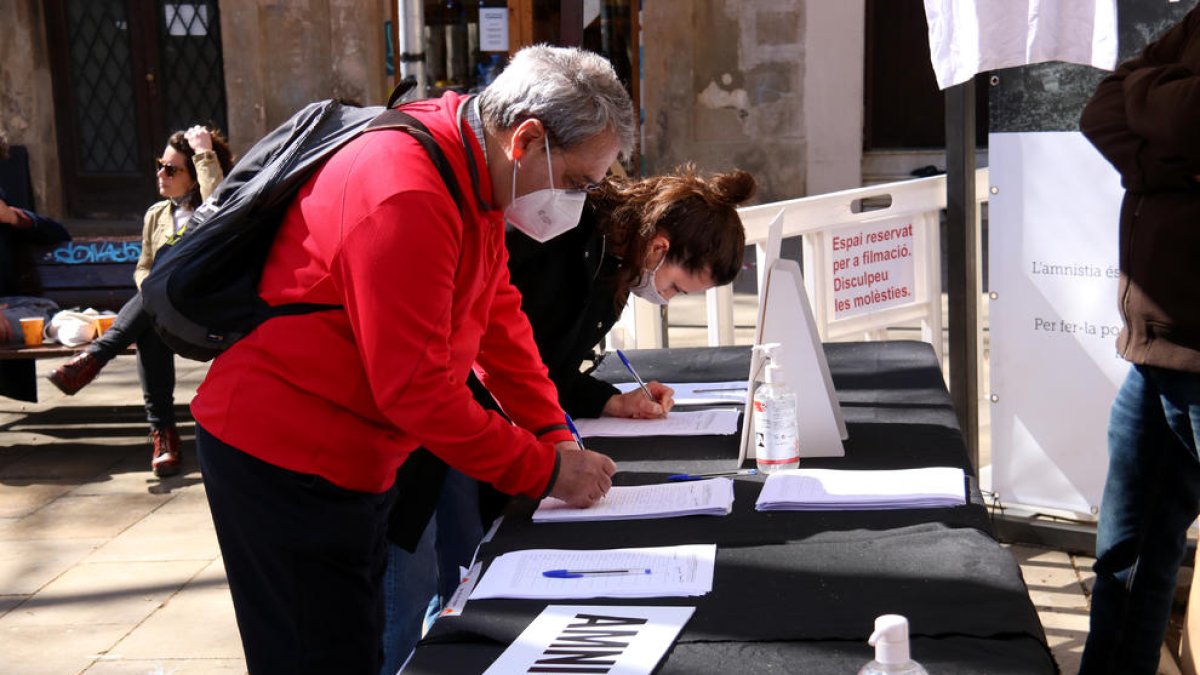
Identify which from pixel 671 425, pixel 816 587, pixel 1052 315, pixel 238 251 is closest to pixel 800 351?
pixel 671 425

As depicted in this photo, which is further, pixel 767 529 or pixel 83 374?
pixel 83 374

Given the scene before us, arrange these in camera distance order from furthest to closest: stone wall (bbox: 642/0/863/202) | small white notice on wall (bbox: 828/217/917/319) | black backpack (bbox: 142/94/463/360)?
stone wall (bbox: 642/0/863/202) < small white notice on wall (bbox: 828/217/917/319) < black backpack (bbox: 142/94/463/360)

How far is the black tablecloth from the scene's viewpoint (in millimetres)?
1626

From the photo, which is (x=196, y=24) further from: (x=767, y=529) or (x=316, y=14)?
(x=767, y=529)

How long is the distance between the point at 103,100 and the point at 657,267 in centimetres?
1152

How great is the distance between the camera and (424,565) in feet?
8.13

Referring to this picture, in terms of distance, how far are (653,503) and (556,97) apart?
2.43 ft

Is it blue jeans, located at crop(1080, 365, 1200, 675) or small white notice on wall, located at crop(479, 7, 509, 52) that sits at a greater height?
small white notice on wall, located at crop(479, 7, 509, 52)

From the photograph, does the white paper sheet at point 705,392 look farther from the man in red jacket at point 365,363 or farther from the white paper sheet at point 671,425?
the man in red jacket at point 365,363

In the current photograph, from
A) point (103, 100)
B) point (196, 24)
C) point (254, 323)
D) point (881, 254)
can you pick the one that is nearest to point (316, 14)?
point (196, 24)

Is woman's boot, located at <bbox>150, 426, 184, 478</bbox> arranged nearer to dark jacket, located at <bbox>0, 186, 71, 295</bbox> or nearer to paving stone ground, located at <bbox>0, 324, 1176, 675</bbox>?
paving stone ground, located at <bbox>0, 324, 1176, 675</bbox>

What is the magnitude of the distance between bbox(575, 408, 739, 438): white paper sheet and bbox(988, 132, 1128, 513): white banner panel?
1.44 m

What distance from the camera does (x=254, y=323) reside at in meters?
1.92

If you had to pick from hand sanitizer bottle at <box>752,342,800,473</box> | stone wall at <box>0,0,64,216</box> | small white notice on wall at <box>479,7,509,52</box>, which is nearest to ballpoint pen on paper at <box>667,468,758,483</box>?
hand sanitizer bottle at <box>752,342,800,473</box>
